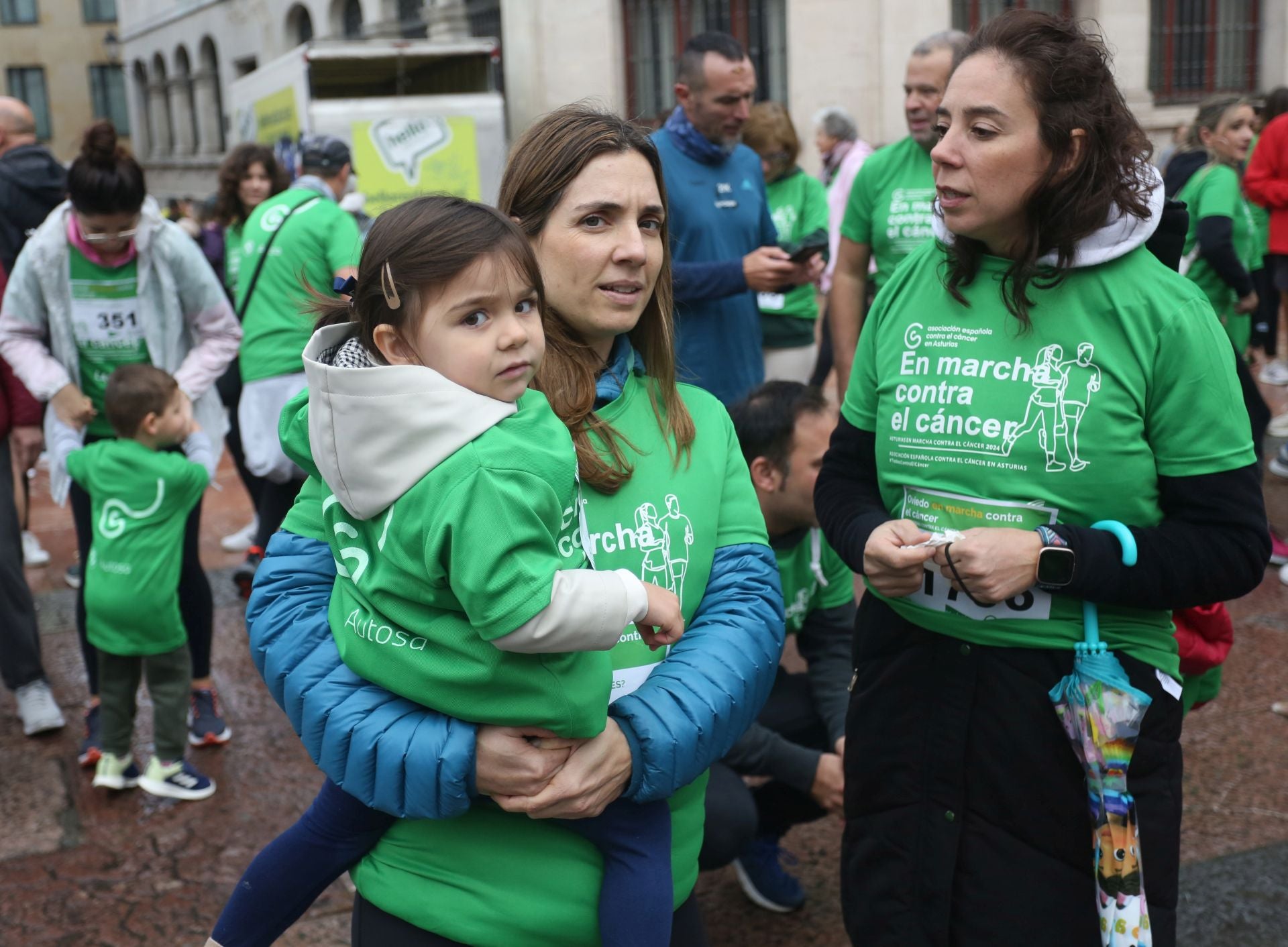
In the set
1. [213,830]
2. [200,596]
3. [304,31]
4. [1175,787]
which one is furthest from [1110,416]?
[304,31]

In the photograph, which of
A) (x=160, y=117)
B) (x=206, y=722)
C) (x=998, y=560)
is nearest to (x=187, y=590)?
(x=206, y=722)

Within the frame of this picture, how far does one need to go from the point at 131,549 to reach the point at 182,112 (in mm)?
37352

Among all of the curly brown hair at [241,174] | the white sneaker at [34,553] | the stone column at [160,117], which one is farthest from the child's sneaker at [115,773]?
the stone column at [160,117]

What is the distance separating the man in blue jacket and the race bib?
2.37 metres

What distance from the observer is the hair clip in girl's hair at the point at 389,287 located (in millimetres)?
1797

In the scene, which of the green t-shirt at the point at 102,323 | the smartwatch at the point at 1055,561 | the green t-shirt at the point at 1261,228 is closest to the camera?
the smartwatch at the point at 1055,561

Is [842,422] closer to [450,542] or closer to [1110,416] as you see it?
[1110,416]

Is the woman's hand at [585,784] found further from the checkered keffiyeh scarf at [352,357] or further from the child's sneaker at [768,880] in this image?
the child's sneaker at [768,880]

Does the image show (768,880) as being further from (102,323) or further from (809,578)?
(102,323)

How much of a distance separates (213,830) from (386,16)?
22.1 metres

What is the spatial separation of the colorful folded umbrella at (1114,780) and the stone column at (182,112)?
1546 inches

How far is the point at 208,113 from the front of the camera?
36094 millimetres

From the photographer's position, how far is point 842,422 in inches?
106

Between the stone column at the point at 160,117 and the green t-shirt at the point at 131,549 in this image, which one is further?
the stone column at the point at 160,117
